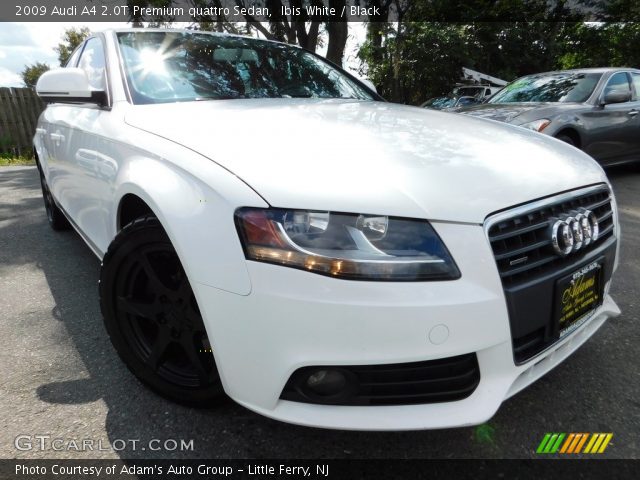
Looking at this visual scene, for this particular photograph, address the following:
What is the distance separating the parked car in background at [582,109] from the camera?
4824mm

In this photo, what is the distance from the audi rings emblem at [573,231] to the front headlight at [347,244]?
0.43 meters

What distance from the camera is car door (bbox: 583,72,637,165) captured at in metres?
5.16

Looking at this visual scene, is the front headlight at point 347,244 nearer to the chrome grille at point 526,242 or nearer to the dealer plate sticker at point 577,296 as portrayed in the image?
the chrome grille at point 526,242

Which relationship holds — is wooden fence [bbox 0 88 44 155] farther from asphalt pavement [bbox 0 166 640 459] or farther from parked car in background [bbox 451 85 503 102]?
parked car in background [bbox 451 85 503 102]

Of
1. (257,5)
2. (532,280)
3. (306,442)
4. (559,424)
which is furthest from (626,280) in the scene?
(257,5)

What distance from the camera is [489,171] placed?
142 centimetres

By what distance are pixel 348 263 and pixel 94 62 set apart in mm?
2225

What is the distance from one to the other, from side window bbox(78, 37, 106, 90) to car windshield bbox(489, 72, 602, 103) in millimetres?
4792

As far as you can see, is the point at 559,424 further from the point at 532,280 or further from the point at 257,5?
the point at 257,5

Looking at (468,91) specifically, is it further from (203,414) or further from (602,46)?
(203,414)

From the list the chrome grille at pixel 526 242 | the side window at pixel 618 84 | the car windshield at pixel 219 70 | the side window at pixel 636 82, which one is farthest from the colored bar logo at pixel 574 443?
the side window at pixel 636 82

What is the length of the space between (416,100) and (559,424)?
19.7 meters

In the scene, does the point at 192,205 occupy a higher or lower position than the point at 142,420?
higher

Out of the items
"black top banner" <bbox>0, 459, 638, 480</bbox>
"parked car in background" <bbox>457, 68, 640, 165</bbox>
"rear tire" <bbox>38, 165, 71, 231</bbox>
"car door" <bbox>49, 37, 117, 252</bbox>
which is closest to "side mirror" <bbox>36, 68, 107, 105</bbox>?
"car door" <bbox>49, 37, 117, 252</bbox>
